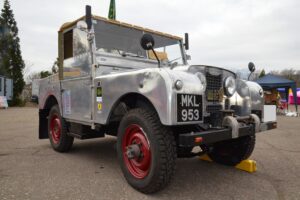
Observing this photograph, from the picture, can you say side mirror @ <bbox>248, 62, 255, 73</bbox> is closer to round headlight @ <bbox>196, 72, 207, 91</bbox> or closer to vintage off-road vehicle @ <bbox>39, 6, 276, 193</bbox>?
vintage off-road vehicle @ <bbox>39, 6, 276, 193</bbox>

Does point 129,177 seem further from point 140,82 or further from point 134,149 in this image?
point 140,82

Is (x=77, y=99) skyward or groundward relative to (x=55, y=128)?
skyward

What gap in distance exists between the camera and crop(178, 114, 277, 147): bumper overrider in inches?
107

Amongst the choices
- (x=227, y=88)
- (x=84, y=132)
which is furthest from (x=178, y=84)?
(x=84, y=132)

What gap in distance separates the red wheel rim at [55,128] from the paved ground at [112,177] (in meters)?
0.27

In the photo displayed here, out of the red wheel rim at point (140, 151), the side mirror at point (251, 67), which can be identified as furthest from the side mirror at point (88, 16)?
the side mirror at point (251, 67)

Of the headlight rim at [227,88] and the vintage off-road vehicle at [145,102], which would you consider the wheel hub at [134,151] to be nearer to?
the vintage off-road vehicle at [145,102]

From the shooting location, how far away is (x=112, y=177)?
3721 millimetres

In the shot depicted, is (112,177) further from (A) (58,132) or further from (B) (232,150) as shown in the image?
(A) (58,132)

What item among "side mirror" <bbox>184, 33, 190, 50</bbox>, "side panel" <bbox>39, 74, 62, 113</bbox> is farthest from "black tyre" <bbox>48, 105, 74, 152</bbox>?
"side mirror" <bbox>184, 33, 190, 50</bbox>

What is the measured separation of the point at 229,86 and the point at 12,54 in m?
30.8

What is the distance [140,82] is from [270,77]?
561 inches

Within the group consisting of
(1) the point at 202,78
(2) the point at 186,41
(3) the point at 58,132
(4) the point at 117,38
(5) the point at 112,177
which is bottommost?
(5) the point at 112,177

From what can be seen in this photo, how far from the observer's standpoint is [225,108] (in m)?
3.59
